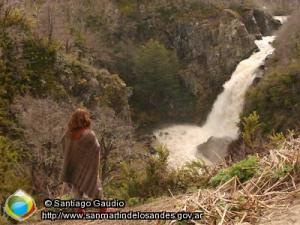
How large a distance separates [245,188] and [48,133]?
634 inches

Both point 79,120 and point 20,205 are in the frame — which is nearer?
point 79,120

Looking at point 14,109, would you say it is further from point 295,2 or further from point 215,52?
point 295,2

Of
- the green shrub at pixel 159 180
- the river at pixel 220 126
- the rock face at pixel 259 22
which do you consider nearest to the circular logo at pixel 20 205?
the green shrub at pixel 159 180

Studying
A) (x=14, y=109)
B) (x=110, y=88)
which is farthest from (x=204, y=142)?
(x=14, y=109)

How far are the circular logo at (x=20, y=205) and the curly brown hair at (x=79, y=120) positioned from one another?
1.32 meters

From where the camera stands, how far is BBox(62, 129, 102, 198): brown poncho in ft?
22.7

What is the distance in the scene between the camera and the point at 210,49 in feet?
151

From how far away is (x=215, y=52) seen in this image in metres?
45.8

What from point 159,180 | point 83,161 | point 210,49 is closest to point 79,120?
point 83,161

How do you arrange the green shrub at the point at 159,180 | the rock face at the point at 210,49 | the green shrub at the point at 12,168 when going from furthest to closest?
the rock face at the point at 210,49, the green shrub at the point at 12,168, the green shrub at the point at 159,180

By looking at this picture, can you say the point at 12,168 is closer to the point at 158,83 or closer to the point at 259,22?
the point at 158,83

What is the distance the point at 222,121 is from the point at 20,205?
33825mm

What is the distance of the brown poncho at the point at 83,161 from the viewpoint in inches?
272

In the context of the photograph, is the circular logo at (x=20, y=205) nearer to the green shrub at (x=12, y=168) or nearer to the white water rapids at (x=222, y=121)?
the green shrub at (x=12, y=168)
